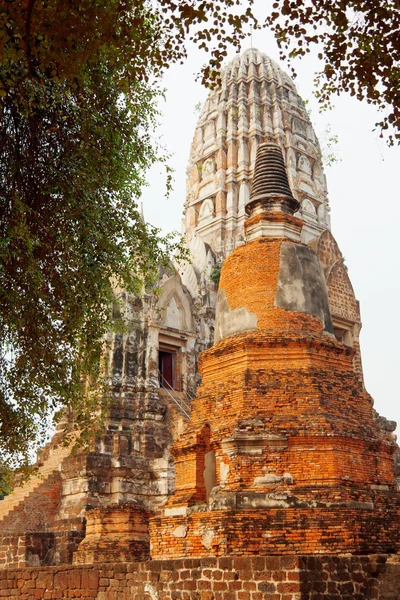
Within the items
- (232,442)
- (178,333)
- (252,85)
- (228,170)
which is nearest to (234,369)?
(232,442)

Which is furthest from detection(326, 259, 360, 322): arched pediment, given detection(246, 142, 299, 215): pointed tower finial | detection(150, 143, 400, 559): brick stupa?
detection(150, 143, 400, 559): brick stupa

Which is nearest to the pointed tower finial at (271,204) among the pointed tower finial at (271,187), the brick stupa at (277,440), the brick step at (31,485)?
the pointed tower finial at (271,187)

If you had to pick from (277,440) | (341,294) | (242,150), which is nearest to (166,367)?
(341,294)

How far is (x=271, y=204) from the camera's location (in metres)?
11.3

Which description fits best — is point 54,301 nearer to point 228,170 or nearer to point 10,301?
point 10,301

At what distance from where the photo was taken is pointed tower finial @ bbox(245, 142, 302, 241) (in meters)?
11.0

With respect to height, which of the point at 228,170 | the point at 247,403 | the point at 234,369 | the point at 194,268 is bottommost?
the point at 247,403

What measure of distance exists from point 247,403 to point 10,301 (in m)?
3.54

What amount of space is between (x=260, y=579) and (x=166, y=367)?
48.3 ft

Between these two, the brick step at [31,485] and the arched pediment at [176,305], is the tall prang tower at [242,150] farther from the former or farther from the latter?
the brick step at [31,485]

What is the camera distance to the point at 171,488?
648 inches

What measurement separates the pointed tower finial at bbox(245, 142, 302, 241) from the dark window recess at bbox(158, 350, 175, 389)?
416 inches

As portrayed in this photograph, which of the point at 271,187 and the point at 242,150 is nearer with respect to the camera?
the point at 271,187

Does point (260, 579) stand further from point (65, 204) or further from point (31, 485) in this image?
point (31, 485)
